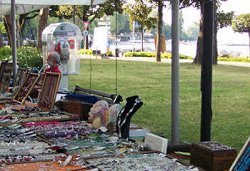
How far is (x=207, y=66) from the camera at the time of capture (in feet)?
12.1

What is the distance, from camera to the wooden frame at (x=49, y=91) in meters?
4.52

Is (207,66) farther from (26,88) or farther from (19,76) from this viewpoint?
(19,76)

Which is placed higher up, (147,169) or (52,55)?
(52,55)

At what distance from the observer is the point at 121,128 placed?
11.3ft

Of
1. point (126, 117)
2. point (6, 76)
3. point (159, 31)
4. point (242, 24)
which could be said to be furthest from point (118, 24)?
point (242, 24)

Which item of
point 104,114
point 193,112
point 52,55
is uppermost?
point 52,55

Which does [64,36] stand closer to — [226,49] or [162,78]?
[162,78]

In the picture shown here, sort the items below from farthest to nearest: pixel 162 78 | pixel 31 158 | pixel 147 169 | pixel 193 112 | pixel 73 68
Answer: pixel 162 78 → pixel 73 68 → pixel 193 112 → pixel 31 158 → pixel 147 169

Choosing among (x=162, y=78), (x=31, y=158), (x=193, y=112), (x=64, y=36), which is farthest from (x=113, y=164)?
(x=162, y=78)

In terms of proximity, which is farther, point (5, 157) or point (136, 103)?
point (136, 103)

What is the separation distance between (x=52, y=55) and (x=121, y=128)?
2.35m

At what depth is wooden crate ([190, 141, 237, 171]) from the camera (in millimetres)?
2639

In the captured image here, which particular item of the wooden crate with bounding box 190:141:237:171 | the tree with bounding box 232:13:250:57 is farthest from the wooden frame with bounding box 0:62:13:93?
the tree with bounding box 232:13:250:57

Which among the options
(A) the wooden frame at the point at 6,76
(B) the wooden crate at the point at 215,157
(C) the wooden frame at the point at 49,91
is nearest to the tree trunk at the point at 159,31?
(A) the wooden frame at the point at 6,76
